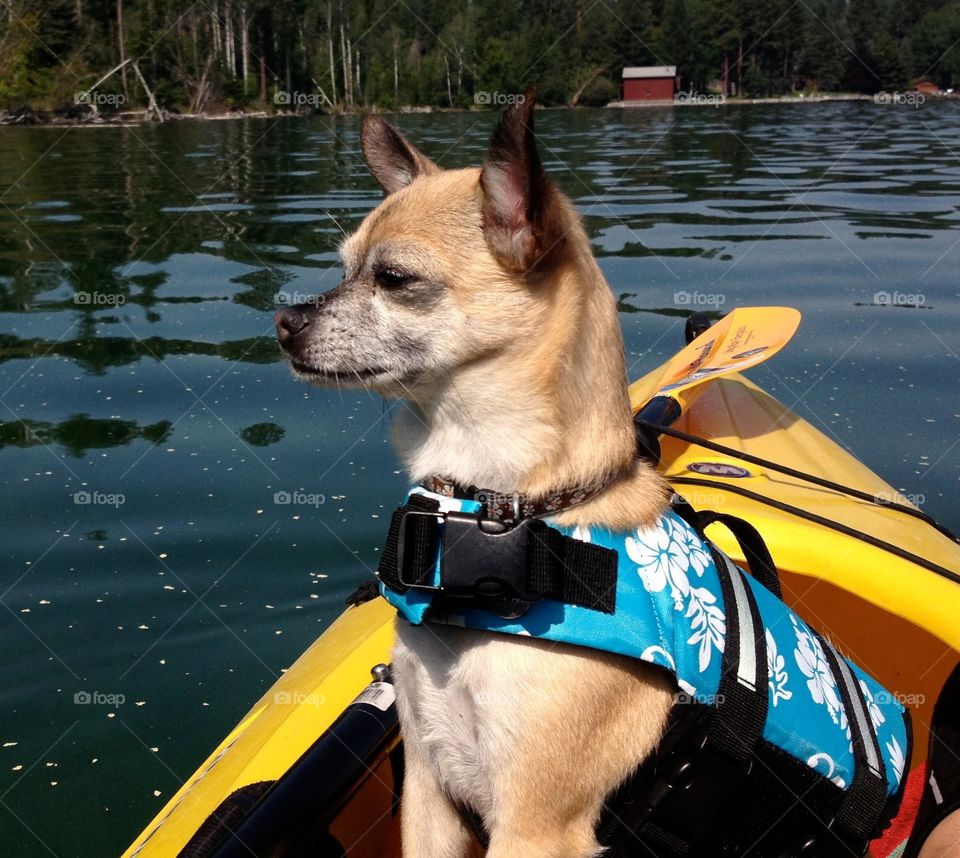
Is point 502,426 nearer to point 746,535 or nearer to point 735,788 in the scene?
point 746,535

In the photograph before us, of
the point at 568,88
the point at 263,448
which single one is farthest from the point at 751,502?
the point at 568,88

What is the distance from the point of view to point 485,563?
6.26 ft

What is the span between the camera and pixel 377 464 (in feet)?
20.5

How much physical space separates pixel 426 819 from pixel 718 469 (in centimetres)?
179

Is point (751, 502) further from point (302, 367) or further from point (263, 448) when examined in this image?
point (263, 448)

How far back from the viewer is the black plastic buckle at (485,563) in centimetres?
190

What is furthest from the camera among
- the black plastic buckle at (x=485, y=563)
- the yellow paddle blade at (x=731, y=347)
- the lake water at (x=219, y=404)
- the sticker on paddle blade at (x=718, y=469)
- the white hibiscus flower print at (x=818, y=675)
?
the lake water at (x=219, y=404)

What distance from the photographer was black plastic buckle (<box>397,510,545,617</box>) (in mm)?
1896

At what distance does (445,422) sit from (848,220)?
11904mm

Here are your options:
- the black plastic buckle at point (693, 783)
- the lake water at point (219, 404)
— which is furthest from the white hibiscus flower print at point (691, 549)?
the lake water at point (219, 404)

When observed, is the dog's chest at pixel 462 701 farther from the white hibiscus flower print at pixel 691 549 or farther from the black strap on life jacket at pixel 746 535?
the black strap on life jacket at pixel 746 535

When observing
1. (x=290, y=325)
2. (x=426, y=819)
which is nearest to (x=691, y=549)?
(x=426, y=819)

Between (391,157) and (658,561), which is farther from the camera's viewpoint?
(391,157)

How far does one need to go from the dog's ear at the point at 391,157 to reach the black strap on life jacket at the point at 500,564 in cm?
98
